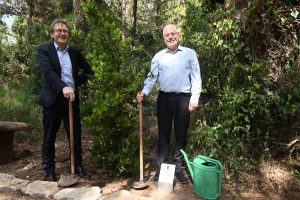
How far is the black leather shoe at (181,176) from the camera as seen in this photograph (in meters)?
4.04

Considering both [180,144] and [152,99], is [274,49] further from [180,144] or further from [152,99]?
[152,99]

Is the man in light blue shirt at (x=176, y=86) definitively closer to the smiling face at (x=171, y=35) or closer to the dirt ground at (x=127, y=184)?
the smiling face at (x=171, y=35)

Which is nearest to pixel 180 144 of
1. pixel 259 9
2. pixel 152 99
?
pixel 259 9

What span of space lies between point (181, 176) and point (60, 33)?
2167 millimetres

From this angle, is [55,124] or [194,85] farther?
[55,124]

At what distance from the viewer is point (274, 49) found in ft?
14.9

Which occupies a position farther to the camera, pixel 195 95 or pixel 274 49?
pixel 274 49

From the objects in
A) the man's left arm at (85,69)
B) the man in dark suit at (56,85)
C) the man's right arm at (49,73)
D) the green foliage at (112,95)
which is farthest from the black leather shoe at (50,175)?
the man's left arm at (85,69)

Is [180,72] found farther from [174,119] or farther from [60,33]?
[60,33]

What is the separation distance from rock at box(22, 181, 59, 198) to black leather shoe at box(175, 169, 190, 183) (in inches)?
53.9

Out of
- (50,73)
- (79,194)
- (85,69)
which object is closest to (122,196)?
(79,194)

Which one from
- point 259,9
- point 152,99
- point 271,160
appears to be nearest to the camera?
point 259,9

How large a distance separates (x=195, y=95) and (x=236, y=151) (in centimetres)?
119

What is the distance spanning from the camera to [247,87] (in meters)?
4.57
